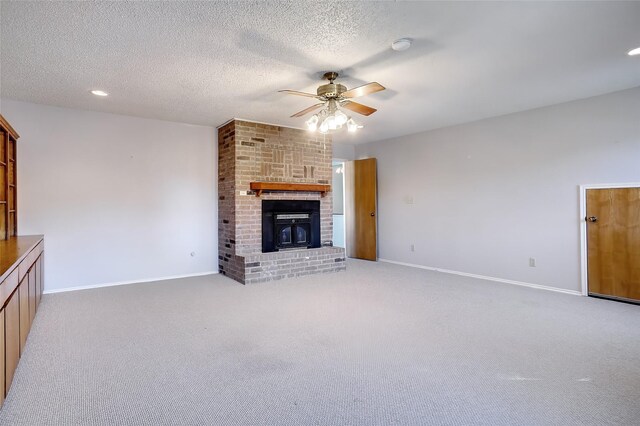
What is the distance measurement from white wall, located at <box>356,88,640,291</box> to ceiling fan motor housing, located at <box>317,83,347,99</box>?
2.99 m

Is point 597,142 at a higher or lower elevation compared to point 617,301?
higher

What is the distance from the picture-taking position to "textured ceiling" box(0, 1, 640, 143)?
89.2 inches

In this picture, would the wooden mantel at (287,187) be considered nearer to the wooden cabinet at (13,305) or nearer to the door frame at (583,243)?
the wooden cabinet at (13,305)

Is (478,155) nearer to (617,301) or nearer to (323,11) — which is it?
(617,301)

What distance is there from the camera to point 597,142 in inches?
160

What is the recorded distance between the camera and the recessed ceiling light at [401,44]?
8.61 feet

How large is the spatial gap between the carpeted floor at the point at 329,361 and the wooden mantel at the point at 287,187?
5.87 ft

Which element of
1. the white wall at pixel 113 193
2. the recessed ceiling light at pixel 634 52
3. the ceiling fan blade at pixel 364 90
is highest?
the recessed ceiling light at pixel 634 52

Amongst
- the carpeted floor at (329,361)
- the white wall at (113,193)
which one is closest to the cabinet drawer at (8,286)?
the carpeted floor at (329,361)

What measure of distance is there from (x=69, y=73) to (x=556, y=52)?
457cm

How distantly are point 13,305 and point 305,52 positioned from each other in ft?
9.43

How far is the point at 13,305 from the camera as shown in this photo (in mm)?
2236

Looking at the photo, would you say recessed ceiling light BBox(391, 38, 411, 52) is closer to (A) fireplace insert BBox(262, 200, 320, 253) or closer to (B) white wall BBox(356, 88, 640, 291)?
(B) white wall BBox(356, 88, 640, 291)

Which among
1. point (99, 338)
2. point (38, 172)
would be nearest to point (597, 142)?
point (99, 338)
